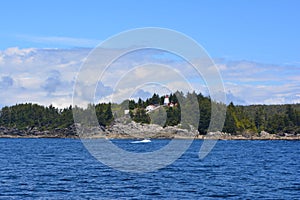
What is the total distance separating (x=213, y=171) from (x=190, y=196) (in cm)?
2573

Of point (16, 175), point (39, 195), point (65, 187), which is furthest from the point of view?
point (16, 175)

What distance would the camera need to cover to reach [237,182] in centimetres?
6309

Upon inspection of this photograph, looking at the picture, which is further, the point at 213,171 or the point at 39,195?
the point at 213,171

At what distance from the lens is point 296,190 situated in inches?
2264

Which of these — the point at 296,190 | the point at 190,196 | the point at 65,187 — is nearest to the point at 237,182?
the point at 296,190

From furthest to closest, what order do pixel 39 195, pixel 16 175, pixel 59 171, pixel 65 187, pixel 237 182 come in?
pixel 59 171, pixel 16 175, pixel 237 182, pixel 65 187, pixel 39 195

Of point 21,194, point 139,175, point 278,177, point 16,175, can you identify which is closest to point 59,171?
point 16,175

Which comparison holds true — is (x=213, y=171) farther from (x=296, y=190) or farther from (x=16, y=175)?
(x=16, y=175)

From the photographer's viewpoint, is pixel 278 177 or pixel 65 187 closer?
pixel 65 187

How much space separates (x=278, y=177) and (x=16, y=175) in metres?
32.3

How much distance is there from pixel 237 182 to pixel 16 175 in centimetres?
2696

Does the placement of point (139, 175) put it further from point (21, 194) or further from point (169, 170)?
point (21, 194)

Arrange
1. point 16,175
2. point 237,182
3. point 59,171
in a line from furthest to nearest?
point 59,171 < point 16,175 < point 237,182

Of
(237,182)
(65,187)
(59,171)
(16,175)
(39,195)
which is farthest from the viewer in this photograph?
(59,171)
